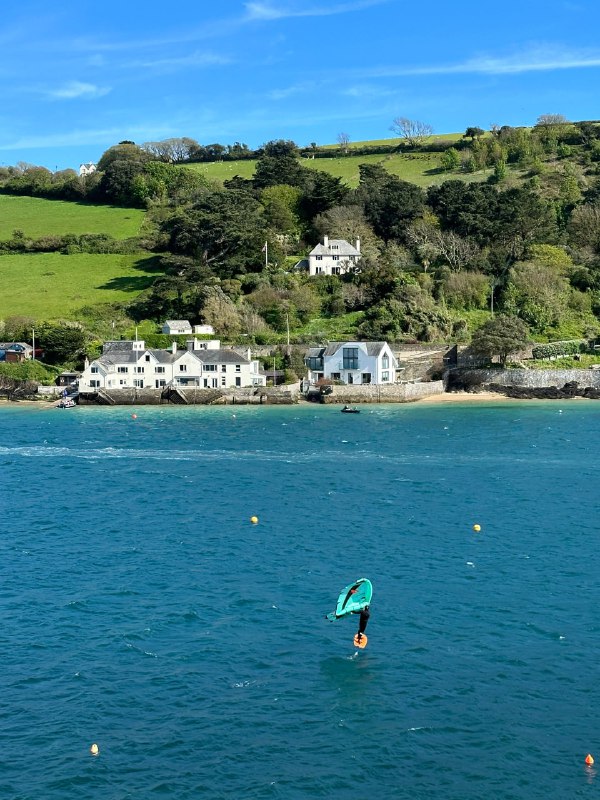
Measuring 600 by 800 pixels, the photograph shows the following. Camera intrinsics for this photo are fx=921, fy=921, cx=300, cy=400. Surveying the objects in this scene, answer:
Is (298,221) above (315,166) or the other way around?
the other way around

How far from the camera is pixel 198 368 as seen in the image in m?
89.9

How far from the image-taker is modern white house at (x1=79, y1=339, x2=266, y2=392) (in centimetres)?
8956

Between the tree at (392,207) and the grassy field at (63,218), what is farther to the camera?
the grassy field at (63,218)

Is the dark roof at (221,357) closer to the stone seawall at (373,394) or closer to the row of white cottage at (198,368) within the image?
the row of white cottage at (198,368)

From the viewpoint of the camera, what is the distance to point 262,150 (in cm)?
18225

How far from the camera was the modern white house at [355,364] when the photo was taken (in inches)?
3546

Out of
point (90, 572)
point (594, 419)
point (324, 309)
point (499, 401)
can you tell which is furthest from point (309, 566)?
point (324, 309)

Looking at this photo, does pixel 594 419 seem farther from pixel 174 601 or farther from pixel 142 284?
pixel 142 284

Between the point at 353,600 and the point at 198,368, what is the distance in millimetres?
63756

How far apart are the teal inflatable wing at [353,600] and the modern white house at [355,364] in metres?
62.1

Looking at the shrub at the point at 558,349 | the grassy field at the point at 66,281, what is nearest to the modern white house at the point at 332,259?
the grassy field at the point at 66,281

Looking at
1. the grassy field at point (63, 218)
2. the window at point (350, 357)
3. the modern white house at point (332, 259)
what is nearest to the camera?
the window at point (350, 357)

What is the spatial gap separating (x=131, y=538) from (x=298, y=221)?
103 m

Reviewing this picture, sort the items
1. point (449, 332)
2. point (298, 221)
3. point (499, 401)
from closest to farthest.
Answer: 1. point (499, 401)
2. point (449, 332)
3. point (298, 221)
